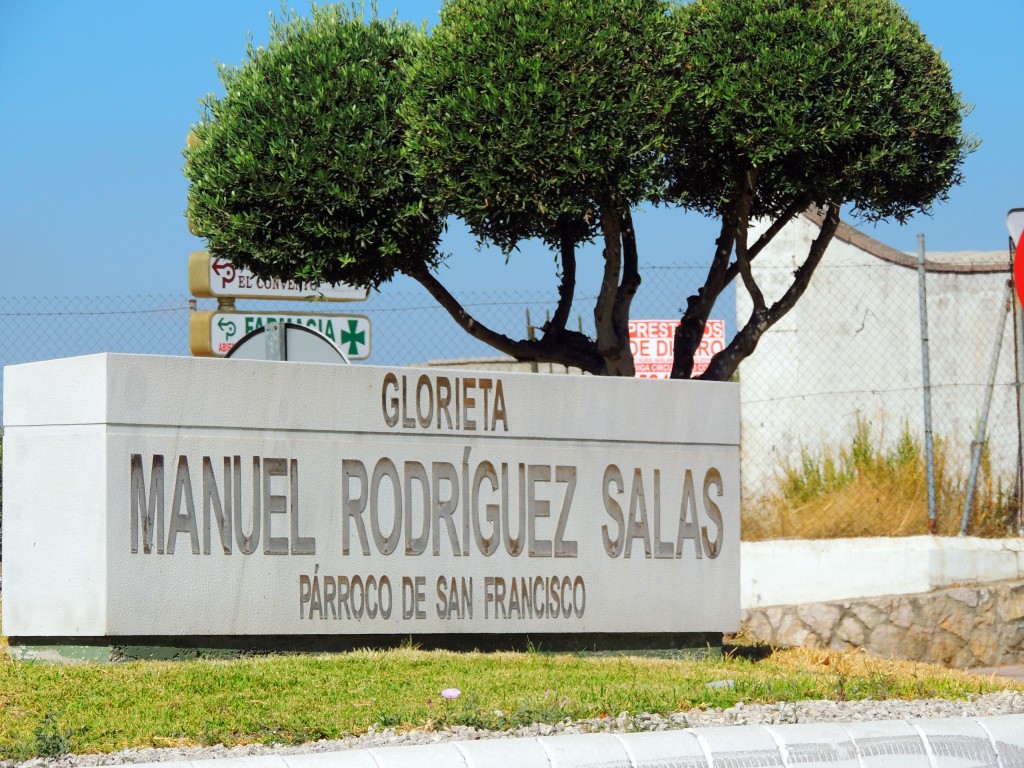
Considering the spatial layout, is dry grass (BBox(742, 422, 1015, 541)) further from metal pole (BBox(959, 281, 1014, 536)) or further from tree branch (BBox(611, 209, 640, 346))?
tree branch (BBox(611, 209, 640, 346))

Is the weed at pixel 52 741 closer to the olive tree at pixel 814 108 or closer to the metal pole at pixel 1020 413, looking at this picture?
the olive tree at pixel 814 108

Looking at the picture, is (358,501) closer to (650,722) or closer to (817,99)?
(650,722)

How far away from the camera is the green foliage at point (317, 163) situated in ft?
35.4

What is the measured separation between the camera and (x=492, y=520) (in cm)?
919

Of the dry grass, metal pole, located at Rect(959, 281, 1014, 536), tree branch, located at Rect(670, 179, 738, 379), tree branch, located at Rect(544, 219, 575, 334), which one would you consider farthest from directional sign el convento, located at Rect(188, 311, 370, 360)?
metal pole, located at Rect(959, 281, 1014, 536)

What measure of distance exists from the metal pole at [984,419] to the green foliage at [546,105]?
18.0 ft

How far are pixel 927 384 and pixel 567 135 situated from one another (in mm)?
5685

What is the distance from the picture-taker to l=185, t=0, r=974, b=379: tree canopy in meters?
9.98

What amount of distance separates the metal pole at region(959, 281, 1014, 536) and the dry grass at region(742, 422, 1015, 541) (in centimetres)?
19

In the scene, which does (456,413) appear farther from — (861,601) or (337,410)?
(861,601)

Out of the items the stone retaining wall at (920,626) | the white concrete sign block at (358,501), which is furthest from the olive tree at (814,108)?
the stone retaining wall at (920,626)

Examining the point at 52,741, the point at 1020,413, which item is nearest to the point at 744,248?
the point at 1020,413

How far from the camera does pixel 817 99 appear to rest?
10250 mm

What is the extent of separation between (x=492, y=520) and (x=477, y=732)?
3185 millimetres
